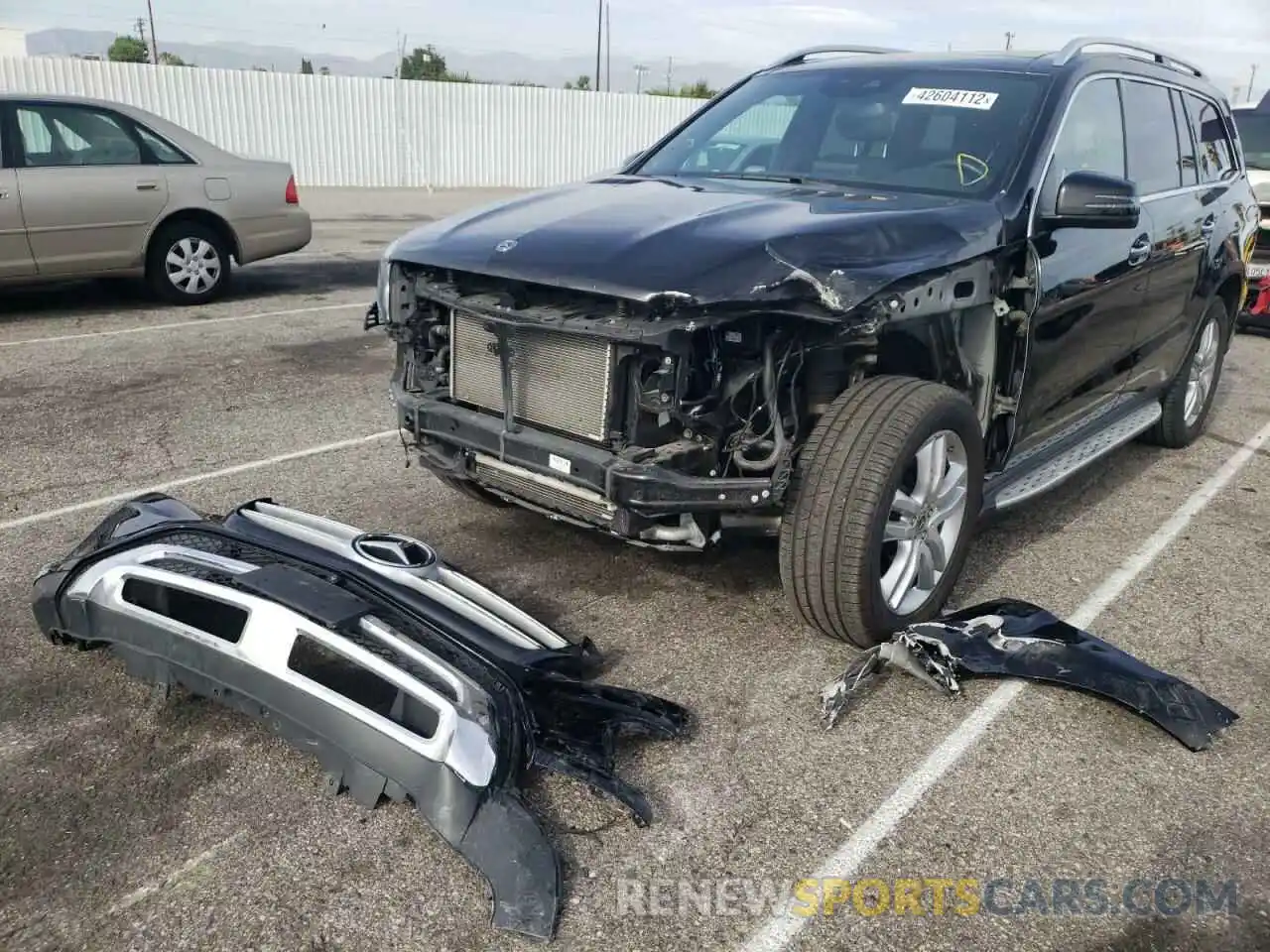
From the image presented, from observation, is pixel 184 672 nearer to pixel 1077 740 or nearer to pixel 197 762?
pixel 197 762

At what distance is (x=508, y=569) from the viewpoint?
4152mm

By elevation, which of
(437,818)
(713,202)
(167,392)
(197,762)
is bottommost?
(167,392)

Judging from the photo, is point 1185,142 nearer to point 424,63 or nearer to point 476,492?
point 476,492

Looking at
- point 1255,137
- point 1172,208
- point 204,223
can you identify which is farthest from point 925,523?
point 1255,137

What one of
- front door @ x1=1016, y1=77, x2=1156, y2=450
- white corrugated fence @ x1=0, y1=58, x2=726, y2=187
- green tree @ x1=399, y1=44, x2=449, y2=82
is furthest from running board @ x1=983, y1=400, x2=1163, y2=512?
green tree @ x1=399, y1=44, x2=449, y2=82

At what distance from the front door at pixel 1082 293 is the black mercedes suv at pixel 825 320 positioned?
15 millimetres

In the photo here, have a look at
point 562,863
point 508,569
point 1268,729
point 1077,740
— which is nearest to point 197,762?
point 562,863

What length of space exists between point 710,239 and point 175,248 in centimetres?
733

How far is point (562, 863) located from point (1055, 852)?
1.21 m

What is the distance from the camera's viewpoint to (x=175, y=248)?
9.19m

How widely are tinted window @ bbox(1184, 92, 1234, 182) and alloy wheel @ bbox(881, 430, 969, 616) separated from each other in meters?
2.99

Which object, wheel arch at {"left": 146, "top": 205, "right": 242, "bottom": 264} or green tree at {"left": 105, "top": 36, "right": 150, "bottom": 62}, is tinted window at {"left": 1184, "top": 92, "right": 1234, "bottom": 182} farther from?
green tree at {"left": 105, "top": 36, "right": 150, "bottom": 62}

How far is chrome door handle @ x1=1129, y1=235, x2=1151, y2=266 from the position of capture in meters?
4.52

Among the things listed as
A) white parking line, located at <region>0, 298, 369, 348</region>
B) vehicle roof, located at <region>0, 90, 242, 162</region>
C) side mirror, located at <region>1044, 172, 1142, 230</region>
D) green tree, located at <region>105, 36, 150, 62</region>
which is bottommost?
green tree, located at <region>105, 36, 150, 62</region>
